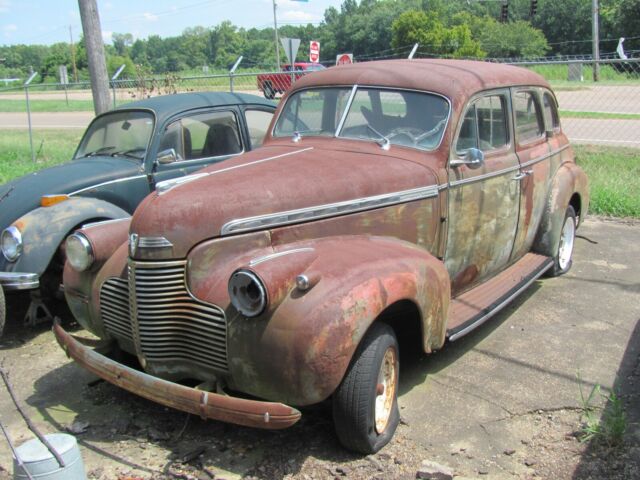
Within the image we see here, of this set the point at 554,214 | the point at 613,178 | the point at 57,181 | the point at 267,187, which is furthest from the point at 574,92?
the point at 267,187

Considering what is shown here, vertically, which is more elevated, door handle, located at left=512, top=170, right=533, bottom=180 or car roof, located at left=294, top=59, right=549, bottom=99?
car roof, located at left=294, top=59, right=549, bottom=99

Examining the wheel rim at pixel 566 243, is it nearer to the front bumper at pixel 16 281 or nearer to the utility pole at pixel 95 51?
the front bumper at pixel 16 281

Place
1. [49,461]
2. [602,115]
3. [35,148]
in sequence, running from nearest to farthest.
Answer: [49,461], [35,148], [602,115]

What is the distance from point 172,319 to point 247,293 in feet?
1.61

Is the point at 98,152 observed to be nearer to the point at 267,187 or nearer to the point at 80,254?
the point at 80,254

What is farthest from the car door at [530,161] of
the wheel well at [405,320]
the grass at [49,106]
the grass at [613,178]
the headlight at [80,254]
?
the grass at [49,106]

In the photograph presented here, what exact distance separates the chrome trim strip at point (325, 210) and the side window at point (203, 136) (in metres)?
2.84

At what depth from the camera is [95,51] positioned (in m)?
8.34

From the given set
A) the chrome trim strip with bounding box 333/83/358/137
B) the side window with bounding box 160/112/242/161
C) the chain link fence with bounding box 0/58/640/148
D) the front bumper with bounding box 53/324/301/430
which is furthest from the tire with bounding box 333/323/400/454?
the chain link fence with bounding box 0/58/640/148

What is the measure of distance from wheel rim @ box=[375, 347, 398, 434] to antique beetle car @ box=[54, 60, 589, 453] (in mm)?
12

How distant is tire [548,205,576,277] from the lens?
19.1 feet

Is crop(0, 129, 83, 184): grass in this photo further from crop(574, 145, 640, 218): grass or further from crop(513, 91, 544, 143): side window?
crop(574, 145, 640, 218): grass

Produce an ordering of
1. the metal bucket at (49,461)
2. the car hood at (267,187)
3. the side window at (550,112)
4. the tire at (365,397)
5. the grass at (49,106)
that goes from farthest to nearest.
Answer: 1. the grass at (49,106)
2. the side window at (550,112)
3. the car hood at (267,187)
4. the tire at (365,397)
5. the metal bucket at (49,461)

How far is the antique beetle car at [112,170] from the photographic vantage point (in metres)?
4.77
